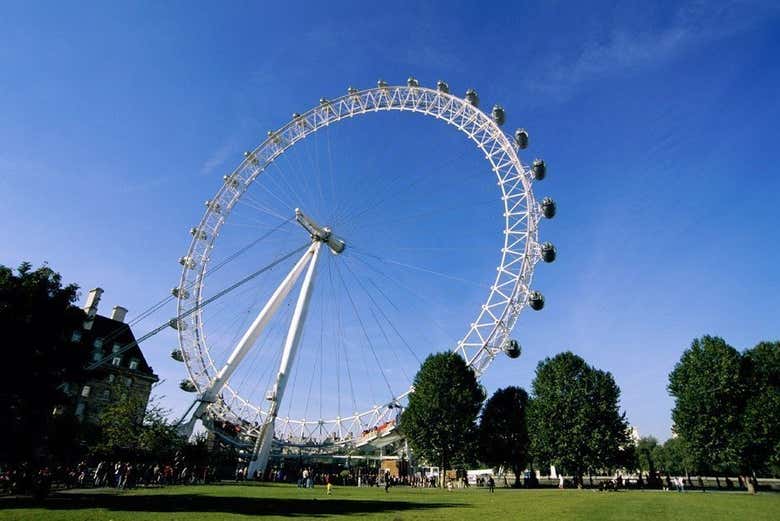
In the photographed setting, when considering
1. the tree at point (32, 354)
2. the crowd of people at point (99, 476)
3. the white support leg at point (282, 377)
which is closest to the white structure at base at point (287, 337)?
the white support leg at point (282, 377)

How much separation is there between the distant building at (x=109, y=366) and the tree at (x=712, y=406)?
64.8m

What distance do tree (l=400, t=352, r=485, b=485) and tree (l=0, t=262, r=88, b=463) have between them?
1509 inches

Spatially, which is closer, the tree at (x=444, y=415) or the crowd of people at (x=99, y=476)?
the crowd of people at (x=99, y=476)

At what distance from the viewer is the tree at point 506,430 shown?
67325mm

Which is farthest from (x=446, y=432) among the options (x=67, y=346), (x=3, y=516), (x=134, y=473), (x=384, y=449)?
(x=3, y=516)

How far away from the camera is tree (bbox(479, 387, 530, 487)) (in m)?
67.3

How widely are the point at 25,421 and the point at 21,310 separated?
5.63m

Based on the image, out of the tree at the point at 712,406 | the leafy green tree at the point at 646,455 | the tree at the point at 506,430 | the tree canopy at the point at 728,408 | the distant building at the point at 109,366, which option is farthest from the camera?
the leafy green tree at the point at 646,455

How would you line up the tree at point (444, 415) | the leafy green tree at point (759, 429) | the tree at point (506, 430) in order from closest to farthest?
the leafy green tree at point (759, 429), the tree at point (444, 415), the tree at point (506, 430)

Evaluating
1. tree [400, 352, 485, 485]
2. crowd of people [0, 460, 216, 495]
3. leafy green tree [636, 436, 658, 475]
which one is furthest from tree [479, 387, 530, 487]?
leafy green tree [636, 436, 658, 475]

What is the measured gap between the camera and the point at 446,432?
55438mm

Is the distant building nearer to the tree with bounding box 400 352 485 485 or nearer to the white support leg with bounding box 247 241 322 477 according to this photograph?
the white support leg with bounding box 247 241 322 477

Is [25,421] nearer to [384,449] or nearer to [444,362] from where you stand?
[444,362]

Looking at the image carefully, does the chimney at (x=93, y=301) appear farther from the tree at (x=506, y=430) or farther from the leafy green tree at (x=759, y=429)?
the leafy green tree at (x=759, y=429)
